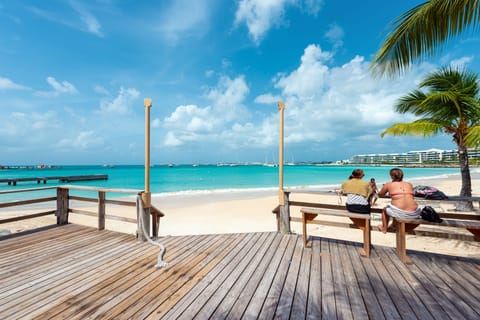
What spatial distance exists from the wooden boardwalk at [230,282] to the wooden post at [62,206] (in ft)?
3.53

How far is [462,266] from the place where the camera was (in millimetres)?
2852

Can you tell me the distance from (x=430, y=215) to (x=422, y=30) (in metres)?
2.68

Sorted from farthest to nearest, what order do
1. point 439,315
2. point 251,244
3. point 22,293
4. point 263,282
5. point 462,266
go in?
1. point 251,244
2. point 462,266
3. point 263,282
4. point 22,293
5. point 439,315

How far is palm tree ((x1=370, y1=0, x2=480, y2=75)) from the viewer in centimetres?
265

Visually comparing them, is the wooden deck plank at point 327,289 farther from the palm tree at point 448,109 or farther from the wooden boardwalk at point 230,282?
the palm tree at point 448,109

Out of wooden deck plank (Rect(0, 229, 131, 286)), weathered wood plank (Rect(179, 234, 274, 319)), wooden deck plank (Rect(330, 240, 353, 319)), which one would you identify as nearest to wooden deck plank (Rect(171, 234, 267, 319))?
weathered wood plank (Rect(179, 234, 274, 319))

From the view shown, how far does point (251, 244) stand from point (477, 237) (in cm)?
332

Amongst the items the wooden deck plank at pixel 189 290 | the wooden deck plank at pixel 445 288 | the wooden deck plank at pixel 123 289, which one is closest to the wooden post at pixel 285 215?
the wooden deck plank at pixel 189 290

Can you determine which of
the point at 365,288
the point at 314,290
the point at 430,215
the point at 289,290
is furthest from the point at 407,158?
the point at 289,290

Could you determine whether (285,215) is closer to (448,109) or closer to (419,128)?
(419,128)

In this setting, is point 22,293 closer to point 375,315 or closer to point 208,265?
point 208,265

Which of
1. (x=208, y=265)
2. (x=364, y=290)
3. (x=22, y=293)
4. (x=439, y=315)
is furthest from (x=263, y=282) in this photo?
(x=22, y=293)

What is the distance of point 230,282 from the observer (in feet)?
8.14

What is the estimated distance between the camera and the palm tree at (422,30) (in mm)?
2646
